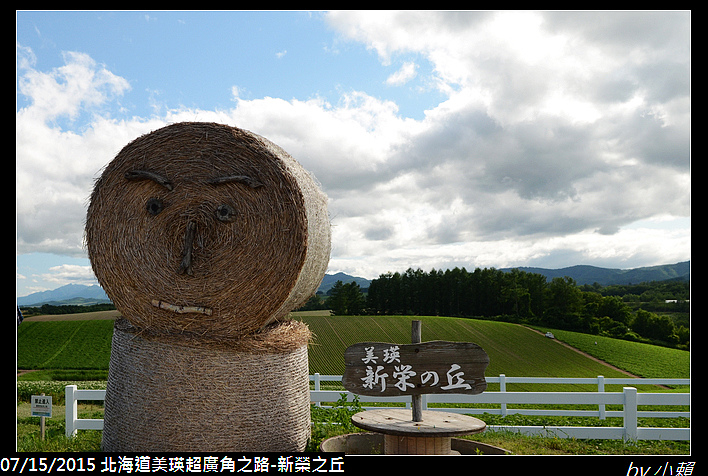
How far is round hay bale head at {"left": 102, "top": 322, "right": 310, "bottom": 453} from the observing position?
175 inches

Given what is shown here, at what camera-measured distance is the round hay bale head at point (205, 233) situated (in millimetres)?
4480

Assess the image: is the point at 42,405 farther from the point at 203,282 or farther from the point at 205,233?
the point at 205,233

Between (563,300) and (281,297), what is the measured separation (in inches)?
1294

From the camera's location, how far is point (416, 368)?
15.1 ft

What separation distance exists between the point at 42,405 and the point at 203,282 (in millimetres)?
3387

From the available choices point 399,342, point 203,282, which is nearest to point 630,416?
point 203,282

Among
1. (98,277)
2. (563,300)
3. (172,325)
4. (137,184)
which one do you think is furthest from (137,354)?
(563,300)

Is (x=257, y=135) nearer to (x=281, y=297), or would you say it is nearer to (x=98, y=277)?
(x=281, y=297)

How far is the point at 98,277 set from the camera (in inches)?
190

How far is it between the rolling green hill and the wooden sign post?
12060 mm

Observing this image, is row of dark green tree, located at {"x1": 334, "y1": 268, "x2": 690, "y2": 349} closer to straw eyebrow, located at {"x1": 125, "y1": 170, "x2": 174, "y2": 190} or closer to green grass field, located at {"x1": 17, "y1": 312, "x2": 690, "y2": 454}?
green grass field, located at {"x1": 17, "y1": 312, "x2": 690, "y2": 454}

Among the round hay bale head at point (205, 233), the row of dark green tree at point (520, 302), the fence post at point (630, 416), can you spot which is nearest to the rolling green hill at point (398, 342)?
the row of dark green tree at point (520, 302)

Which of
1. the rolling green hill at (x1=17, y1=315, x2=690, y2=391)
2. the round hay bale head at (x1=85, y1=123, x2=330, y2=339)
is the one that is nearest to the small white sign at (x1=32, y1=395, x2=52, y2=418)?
the round hay bale head at (x1=85, y1=123, x2=330, y2=339)

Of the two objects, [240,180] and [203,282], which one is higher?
[240,180]
